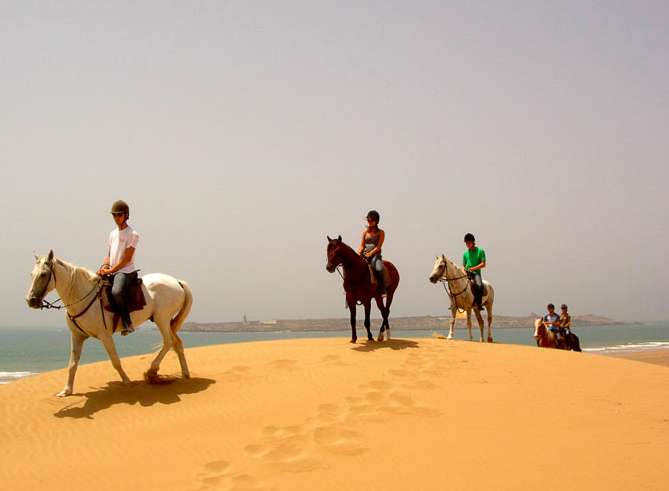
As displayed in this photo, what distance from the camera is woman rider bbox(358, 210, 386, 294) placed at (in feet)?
39.6

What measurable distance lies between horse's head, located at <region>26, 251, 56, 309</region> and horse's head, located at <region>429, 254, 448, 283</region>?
10.3 m

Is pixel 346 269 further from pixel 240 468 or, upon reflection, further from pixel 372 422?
pixel 240 468

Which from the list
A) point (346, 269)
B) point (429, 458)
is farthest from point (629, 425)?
point (346, 269)

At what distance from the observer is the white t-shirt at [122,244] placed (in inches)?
325

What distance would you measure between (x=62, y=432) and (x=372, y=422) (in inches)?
174

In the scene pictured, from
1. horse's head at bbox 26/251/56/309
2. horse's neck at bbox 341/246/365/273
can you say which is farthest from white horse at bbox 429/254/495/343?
horse's head at bbox 26/251/56/309

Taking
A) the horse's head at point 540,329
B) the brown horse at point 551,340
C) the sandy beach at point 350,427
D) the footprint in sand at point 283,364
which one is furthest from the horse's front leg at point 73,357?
the horse's head at point 540,329

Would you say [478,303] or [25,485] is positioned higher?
[478,303]

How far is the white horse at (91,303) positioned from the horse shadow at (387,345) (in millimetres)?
3999

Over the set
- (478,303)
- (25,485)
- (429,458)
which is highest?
(478,303)

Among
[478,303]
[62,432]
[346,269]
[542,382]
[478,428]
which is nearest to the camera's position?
[478,428]

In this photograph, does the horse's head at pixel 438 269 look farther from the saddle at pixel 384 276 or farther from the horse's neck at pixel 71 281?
the horse's neck at pixel 71 281

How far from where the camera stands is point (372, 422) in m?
6.22

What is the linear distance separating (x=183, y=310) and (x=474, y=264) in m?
9.84
